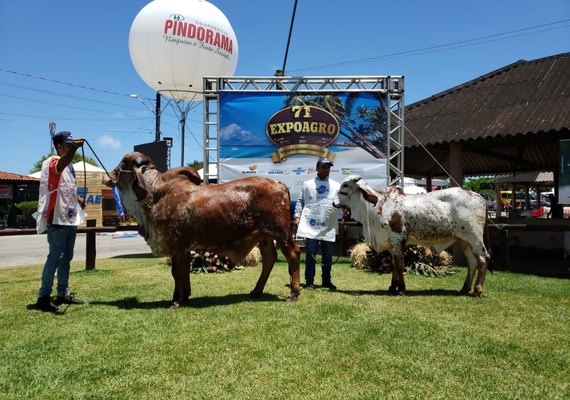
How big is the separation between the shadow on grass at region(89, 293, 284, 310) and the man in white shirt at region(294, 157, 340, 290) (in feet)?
3.45

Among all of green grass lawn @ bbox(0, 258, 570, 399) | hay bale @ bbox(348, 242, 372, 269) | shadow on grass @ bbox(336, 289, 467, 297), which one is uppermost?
hay bale @ bbox(348, 242, 372, 269)

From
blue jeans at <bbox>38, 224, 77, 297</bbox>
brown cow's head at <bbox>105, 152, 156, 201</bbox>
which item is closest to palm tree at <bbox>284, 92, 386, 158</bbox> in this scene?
brown cow's head at <bbox>105, 152, 156, 201</bbox>

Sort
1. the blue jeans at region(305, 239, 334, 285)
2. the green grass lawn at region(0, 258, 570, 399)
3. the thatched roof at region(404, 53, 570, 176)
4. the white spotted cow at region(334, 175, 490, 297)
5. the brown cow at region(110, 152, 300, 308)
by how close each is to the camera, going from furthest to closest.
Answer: the thatched roof at region(404, 53, 570, 176) → the blue jeans at region(305, 239, 334, 285) → the white spotted cow at region(334, 175, 490, 297) → the brown cow at region(110, 152, 300, 308) → the green grass lawn at region(0, 258, 570, 399)

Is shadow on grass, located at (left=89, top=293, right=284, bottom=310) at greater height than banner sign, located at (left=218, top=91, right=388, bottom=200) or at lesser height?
lesser

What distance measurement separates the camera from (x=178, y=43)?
13.4 meters

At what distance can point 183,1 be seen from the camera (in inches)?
545

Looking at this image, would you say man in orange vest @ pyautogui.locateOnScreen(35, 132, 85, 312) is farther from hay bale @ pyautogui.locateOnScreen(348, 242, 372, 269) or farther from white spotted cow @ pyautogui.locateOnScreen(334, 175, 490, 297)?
hay bale @ pyautogui.locateOnScreen(348, 242, 372, 269)

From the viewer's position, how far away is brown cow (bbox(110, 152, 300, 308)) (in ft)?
17.8

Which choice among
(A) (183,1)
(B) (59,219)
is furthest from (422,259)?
(A) (183,1)

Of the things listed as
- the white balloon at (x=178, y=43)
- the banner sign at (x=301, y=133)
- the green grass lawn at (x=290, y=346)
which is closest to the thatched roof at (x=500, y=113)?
the banner sign at (x=301, y=133)

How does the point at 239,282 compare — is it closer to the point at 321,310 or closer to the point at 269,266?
the point at 269,266

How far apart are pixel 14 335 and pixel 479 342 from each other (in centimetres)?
443

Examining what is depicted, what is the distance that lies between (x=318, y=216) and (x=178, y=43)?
9183mm

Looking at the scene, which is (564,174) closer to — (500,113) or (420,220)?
(500,113)
